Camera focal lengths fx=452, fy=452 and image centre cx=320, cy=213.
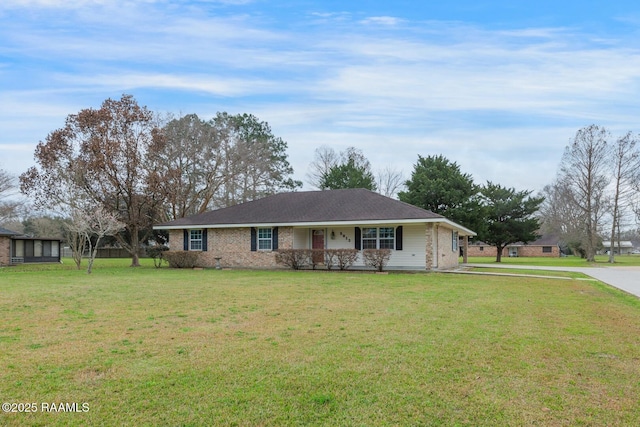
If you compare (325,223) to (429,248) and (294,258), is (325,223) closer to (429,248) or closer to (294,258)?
(294,258)

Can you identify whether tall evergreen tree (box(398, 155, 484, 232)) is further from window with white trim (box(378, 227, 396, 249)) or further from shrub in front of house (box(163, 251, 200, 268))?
shrub in front of house (box(163, 251, 200, 268))

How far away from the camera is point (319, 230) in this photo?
22688 millimetres

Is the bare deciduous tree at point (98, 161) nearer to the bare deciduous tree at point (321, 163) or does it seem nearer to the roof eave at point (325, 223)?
the roof eave at point (325, 223)

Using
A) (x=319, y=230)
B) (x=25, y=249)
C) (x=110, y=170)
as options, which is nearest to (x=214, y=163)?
(x=110, y=170)

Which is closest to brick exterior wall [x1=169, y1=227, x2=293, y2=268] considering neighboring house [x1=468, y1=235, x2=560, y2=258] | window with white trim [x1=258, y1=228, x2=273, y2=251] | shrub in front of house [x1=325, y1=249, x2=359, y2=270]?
window with white trim [x1=258, y1=228, x2=273, y2=251]

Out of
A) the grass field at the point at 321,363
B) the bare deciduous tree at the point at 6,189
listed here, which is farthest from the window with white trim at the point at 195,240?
the bare deciduous tree at the point at 6,189

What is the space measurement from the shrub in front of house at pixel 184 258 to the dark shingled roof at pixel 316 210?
5.20ft

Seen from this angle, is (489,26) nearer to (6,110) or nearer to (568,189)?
(6,110)

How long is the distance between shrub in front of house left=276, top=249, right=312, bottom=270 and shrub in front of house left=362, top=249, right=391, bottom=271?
2796 mm

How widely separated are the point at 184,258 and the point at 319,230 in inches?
283

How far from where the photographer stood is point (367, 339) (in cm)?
614

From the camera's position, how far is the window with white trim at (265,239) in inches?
891

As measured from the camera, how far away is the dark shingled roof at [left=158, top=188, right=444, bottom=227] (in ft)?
67.8

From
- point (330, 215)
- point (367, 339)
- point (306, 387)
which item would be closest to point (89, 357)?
point (306, 387)
